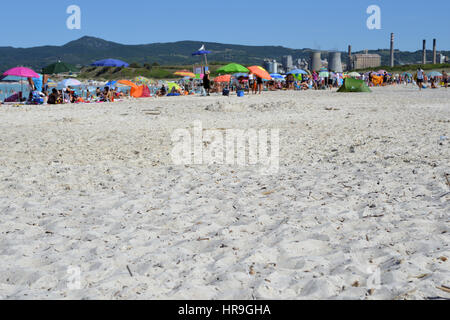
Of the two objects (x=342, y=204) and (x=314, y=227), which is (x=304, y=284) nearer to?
(x=314, y=227)

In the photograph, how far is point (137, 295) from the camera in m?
2.74

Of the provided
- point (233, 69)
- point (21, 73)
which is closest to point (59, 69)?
point (21, 73)

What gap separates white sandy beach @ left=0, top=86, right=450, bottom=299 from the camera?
2.88 metres

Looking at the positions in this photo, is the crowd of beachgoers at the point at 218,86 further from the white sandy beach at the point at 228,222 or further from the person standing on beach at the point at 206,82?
the white sandy beach at the point at 228,222

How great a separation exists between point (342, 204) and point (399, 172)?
1.69 meters

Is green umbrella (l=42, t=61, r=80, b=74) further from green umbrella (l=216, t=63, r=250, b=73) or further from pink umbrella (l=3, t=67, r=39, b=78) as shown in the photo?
green umbrella (l=216, t=63, r=250, b=73)
